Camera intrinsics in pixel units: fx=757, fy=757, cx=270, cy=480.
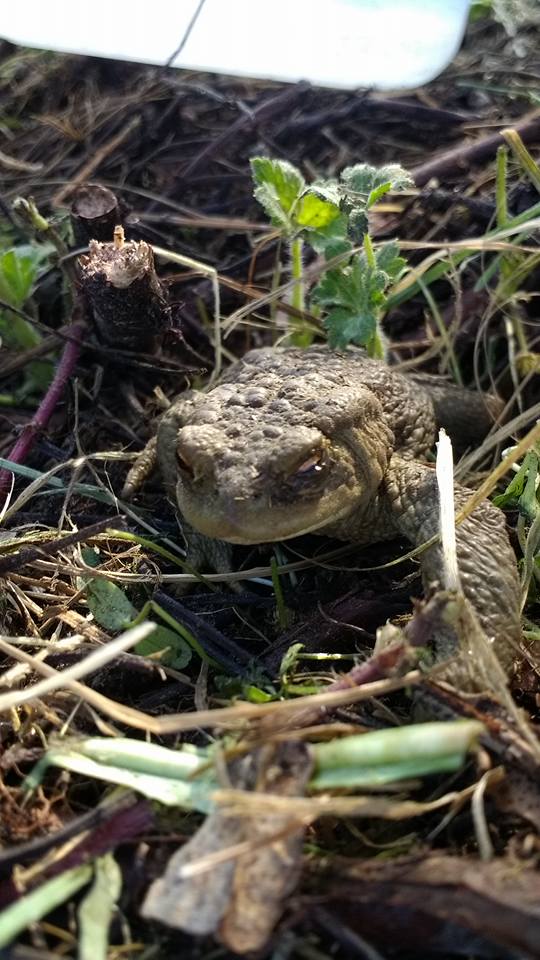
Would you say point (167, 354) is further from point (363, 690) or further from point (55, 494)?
point (363, 690)

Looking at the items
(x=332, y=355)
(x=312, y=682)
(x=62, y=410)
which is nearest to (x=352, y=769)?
(x=312, y=682)

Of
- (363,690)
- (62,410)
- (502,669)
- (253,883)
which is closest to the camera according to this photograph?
(253,883)

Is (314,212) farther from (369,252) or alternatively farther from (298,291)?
(298,291)

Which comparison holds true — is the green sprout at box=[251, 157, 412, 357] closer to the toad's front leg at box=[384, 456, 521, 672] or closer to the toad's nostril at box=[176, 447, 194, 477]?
the toad's front leg at box=[384, 456, 521, 672]

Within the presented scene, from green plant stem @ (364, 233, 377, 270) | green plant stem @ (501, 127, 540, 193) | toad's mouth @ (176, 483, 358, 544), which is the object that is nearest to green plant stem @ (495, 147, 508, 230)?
green plant stem @ (501, 127, 540, 193)

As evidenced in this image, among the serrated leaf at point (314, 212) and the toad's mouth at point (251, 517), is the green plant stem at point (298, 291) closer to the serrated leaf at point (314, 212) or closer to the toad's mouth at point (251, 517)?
the serrated leaf at point (314, 212)

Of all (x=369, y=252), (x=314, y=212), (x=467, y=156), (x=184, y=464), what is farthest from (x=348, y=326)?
(x=467, y=156)
